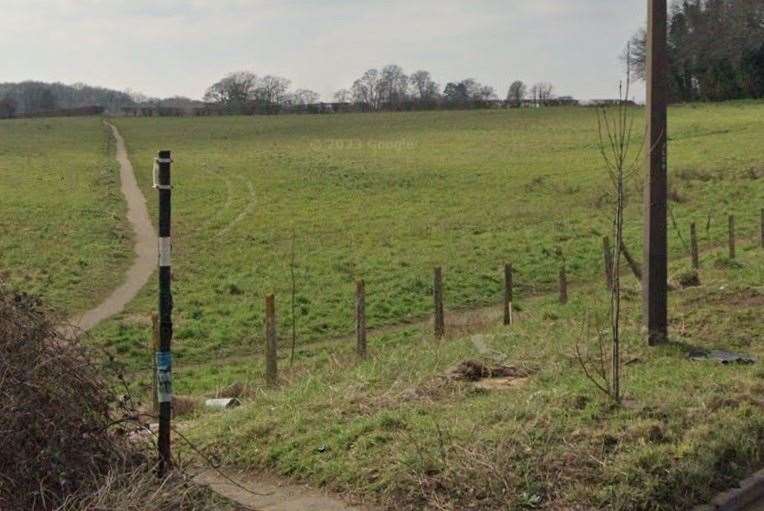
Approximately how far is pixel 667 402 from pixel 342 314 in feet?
44.4

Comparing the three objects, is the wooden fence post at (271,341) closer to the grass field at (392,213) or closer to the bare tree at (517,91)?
the grass field at (392,213)

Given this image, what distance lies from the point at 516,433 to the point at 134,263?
23.0 meters

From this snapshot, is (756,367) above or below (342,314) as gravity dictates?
above

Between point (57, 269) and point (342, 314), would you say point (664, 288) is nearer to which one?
point (342, 314)

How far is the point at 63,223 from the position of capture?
115 feet

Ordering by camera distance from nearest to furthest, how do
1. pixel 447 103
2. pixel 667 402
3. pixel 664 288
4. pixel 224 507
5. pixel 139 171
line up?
1. pixel 224 507
2. pixel 667 402
3. pixel 664 288
4. pixel 139 171
5. pixel 447 103

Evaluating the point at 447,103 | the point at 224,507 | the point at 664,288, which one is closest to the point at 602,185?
the point at 664,288

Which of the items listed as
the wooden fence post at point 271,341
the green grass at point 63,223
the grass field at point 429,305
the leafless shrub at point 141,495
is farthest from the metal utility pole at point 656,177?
the green grass at point 63,223

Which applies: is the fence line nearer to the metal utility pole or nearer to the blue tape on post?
the metal utility pole

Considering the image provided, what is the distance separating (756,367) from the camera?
9.47 meters

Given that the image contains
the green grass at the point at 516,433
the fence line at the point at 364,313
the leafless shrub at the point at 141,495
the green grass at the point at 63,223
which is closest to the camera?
the leafless shrub at the point at 141,495

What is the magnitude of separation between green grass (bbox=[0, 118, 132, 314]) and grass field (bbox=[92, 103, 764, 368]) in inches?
73.8

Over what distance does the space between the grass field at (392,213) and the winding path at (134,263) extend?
1.94ft

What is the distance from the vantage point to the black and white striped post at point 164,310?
619 cm
